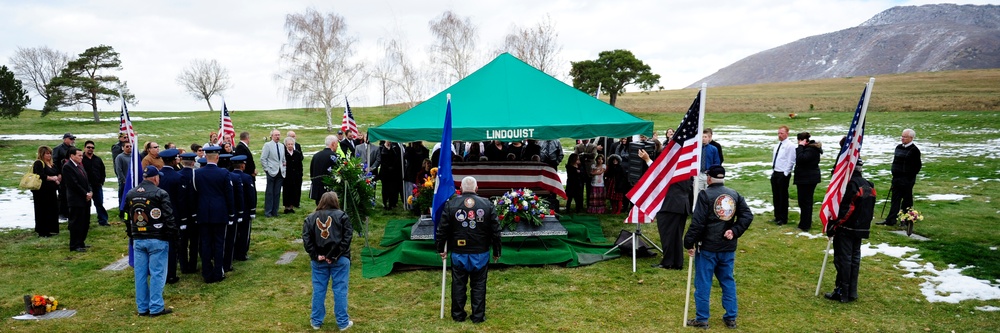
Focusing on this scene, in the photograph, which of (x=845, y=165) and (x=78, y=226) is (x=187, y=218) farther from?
(x=845, y=165)

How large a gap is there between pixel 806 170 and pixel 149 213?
428 inches

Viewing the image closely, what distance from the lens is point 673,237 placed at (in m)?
8.82

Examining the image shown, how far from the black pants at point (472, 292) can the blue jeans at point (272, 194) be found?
7865 millimetres

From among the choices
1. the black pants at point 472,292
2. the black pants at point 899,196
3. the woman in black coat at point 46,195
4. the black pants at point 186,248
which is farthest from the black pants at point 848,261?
the woman in black coat at point 46,195

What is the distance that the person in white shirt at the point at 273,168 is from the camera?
12.7 meters

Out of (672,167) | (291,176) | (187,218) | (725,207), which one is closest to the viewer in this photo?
(725,207)

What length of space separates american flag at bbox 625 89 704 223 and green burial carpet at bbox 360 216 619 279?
1.31 m

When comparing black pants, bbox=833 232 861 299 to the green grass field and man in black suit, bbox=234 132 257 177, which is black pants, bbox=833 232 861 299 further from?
man in black suit, bbox=234 132 257 177

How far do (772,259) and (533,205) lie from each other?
4.00 meters

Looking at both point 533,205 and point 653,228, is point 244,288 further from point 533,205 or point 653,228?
point 653,228

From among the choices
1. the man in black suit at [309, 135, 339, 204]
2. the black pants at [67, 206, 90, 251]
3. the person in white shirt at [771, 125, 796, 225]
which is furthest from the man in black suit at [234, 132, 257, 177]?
the person in white shirt at [771, 125, 796, 225]

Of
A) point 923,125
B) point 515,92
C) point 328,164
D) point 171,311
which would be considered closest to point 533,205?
point 515,92

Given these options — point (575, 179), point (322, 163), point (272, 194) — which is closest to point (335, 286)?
point (322, 163)

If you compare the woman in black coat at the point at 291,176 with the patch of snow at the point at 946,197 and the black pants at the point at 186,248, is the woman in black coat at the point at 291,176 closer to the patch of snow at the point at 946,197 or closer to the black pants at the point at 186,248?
the black pants at the point at 186,248
